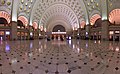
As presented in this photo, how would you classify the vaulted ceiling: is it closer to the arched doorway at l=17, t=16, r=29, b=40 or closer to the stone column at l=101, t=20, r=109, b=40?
the arched doorway at l=17, t=16, r=29, b=40

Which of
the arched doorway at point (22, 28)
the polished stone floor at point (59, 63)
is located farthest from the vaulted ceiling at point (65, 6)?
the polished stone floor at point (59, 63)

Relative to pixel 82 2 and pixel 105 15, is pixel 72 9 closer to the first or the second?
pixel 82 2

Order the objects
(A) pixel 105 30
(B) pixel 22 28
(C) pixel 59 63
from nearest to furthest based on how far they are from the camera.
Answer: (C) pixel 59 63 < (A) pixel 105 30 < (B) pixel 22 28

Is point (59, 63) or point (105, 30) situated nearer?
point (59, 63)

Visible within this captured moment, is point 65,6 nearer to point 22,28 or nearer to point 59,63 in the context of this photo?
point 22,28

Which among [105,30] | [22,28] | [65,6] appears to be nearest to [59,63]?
[105,30]

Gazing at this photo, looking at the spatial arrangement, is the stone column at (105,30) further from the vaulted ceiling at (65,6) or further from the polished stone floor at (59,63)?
the polished stone floor at (59,63)

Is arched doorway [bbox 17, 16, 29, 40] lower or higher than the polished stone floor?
higher

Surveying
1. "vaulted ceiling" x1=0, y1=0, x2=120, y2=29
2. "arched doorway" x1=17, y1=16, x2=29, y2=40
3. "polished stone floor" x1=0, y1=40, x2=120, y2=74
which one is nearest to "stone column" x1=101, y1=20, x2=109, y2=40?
"vaulted ceiling" x1=0, y1=0, x2=120, y2=29

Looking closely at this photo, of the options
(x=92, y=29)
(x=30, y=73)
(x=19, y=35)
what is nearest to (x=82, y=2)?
(x=92, y=29)

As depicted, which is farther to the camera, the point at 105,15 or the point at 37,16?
the point at 37,16

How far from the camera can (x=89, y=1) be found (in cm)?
3556

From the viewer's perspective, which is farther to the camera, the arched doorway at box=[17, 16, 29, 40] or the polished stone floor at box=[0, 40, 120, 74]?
the arched doorway at box=[17, 16, 29, 40]

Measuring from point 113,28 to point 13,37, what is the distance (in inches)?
890
